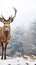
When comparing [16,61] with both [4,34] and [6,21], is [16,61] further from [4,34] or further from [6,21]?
[6,21]

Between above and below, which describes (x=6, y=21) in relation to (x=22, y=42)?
above

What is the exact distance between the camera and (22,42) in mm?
2463

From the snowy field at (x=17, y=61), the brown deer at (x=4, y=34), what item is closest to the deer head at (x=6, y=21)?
the brown deer at (x=4, y=34)

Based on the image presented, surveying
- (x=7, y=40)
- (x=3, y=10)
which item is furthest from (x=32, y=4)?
(x=7, y=40)

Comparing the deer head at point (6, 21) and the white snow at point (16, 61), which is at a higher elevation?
the deer head at point (6, 21)

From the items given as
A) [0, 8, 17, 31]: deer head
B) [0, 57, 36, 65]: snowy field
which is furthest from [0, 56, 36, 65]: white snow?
[0, 8, 17, 31]: deer head

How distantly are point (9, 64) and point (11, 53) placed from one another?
0.14 m

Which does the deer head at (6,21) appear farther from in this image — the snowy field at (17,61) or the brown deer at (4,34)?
the snowy field at (17,61)

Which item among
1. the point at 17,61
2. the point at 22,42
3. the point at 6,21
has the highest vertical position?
the point at 6,21

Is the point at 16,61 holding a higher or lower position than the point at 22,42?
lower

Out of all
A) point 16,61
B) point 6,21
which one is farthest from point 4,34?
point 16,61

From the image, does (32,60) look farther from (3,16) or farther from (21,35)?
(3,16)

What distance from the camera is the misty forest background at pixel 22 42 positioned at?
245cm

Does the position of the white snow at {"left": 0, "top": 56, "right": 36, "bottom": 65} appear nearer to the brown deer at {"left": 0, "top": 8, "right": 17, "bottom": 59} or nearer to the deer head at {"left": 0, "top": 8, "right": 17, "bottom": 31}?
the brown deer at {"left": 0, "top": 8, "right": 17, "bottom": 59}
